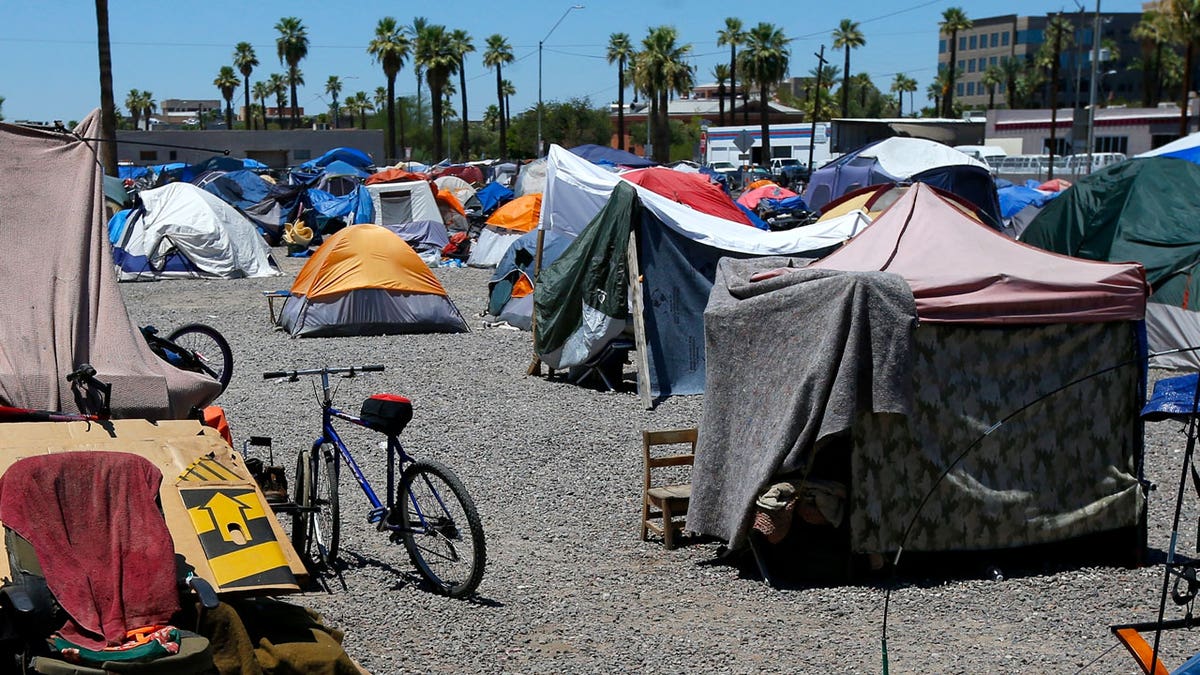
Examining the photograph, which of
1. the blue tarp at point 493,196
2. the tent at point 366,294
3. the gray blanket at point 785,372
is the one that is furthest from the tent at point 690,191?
the blue tarp at point 493,196

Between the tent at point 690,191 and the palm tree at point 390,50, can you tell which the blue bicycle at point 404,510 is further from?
the palm tree at point 390,50

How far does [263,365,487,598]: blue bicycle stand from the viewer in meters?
6.30

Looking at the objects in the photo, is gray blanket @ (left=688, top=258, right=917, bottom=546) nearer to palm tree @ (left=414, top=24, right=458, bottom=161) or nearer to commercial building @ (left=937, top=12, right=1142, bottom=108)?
palm tree @ (left=414, top=24, right=458, bottom=161)

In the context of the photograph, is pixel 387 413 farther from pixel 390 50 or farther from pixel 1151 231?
pixel 390 50

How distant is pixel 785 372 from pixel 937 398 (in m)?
0.84

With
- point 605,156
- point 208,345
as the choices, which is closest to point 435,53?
point 605,156

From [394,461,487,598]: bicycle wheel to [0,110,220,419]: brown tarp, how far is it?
1427 mm

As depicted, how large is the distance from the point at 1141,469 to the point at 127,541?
5653 mm

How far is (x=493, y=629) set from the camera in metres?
6.04

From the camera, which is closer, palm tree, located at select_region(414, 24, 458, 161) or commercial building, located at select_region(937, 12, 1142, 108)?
palm tree, located at select_region(414, 24, 458, 161)

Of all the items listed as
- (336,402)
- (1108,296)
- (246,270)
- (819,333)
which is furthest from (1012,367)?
(246,270)

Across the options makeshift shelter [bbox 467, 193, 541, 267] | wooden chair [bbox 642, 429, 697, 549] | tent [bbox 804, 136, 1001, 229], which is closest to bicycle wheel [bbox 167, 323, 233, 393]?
wooden chair [bbox 642, 429, 697, 549]

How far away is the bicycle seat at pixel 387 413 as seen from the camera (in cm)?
635

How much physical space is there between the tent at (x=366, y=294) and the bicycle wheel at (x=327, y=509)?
10.0 meters
